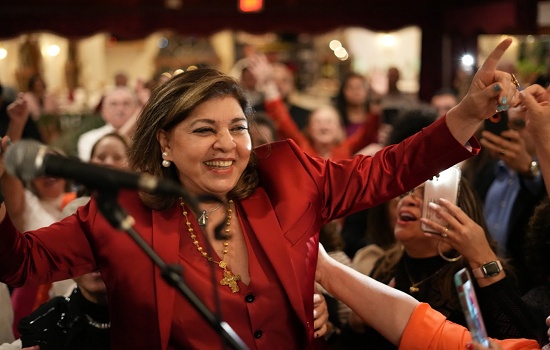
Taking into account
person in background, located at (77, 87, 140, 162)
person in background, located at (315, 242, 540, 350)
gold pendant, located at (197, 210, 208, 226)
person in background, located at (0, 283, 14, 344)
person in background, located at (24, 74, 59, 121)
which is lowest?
person in background, located at (24, 74, 59, 121)

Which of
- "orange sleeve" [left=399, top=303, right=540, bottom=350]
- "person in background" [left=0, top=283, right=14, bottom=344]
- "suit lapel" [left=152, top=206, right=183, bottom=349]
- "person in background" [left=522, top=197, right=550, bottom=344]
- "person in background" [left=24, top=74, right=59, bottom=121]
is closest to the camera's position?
"suit lapel" [left=152, top=206, right=183, bottom=349]

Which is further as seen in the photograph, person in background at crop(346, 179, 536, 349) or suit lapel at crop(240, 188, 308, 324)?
person in background at crop(346, 179, 536, 349)

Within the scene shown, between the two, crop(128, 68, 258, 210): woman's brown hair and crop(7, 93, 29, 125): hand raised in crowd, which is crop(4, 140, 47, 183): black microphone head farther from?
crop(7, 93, 29, 125): hand raised in crowd

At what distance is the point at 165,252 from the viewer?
1741mm

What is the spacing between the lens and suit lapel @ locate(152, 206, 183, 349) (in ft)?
5.51

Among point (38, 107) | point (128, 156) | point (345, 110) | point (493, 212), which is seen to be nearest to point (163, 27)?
point (38, 107)

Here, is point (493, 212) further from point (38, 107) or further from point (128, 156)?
point (38, 107)

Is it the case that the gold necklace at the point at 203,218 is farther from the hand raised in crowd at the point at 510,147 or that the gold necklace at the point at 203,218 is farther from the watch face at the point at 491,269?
the hand raised in crowd at the point at 510,147

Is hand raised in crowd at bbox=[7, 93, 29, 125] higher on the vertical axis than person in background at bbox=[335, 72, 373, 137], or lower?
higher

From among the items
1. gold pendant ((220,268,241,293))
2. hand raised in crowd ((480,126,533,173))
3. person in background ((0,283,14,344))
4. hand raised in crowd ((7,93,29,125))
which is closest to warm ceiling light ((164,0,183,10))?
hand raised in crowd ((7,93,29,125))

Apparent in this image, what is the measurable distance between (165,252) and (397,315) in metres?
0.58

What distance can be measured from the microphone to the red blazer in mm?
298

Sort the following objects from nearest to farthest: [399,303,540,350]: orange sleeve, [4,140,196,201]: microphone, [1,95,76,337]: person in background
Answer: [4,140,196,201]: microphone, [399,303,540,350]: orange sleeve, [1,95,76,337]: person in background

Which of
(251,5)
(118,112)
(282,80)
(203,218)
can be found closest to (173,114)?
(203,218)
